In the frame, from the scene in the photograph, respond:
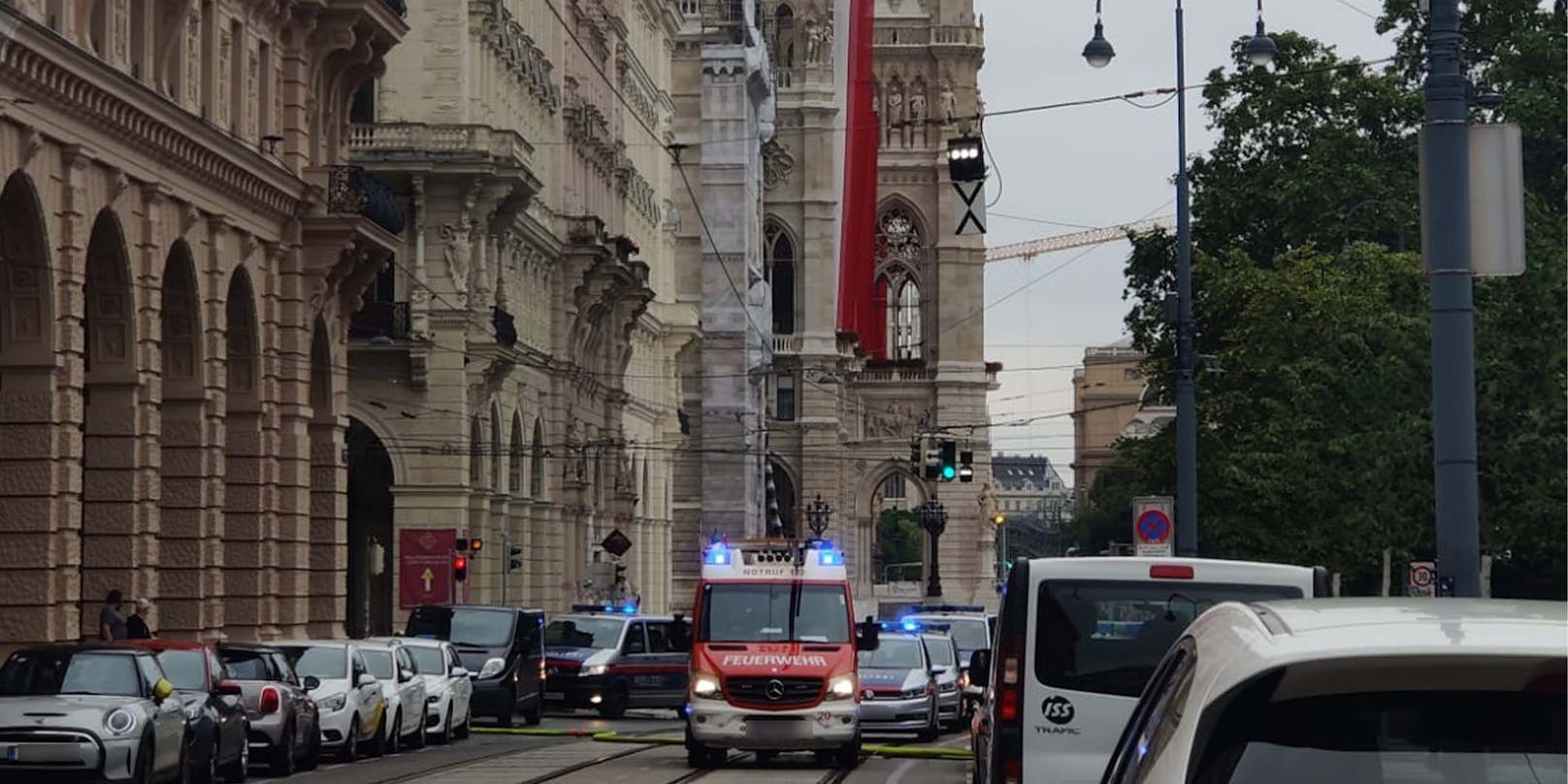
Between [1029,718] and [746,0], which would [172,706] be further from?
[746,0]

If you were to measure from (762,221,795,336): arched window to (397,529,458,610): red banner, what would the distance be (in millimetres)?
82208

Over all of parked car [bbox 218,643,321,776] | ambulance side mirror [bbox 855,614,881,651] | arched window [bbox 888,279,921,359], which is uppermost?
arched window [bbox 888,279,921,359]

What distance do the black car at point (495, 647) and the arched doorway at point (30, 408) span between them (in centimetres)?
1096

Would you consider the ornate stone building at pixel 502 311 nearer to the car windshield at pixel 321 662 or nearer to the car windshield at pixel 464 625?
the car windshield at pixel 464 625

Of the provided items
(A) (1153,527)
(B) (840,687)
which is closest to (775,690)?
(B) (840,687)

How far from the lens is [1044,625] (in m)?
17.1

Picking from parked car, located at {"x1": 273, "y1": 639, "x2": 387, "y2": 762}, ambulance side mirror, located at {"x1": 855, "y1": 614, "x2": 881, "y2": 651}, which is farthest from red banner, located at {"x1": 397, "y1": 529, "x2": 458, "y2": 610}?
ambulance side mirror, located at {"x1": 855, "y1": 614, "x2": 881, "y2": 651}

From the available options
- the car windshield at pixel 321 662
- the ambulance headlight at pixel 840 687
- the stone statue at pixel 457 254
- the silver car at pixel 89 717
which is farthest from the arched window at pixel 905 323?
the silver car at pixel 89 717

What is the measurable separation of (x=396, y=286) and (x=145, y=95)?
24204 millimetres

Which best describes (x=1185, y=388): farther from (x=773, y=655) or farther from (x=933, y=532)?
(x=933, y=532)

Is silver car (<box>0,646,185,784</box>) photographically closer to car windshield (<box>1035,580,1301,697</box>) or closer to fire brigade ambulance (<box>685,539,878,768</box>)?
fire brigade ambulance (<box>685,539,878,768</box>)

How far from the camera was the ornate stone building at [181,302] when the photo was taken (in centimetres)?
3525

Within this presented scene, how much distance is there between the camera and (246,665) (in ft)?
104

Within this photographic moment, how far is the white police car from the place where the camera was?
128ft
